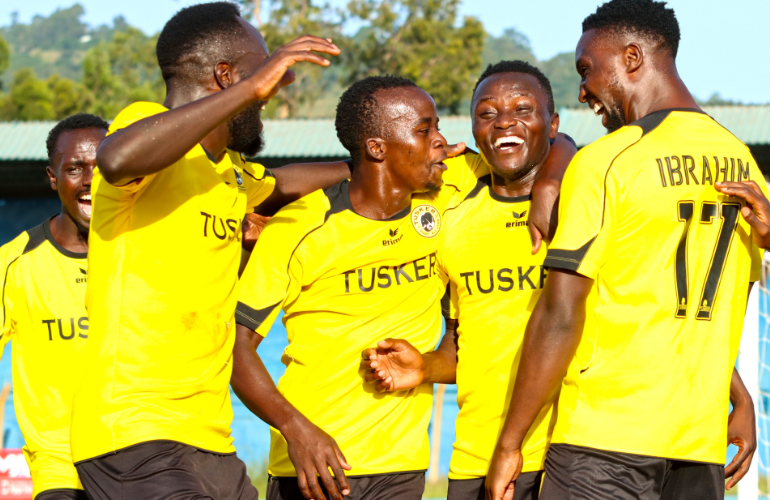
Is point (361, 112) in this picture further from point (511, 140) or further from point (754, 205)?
point (754, 205)

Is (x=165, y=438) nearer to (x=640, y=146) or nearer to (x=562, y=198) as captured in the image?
(x=562, y=198)

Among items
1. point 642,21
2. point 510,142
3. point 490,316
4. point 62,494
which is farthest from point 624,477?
point 62,494

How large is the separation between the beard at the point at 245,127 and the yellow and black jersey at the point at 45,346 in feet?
4.52

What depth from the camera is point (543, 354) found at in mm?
3416

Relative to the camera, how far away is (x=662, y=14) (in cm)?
359

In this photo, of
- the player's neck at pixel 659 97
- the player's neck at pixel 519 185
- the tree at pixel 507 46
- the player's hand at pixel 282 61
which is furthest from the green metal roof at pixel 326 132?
Result: the tree at pixel 507 46

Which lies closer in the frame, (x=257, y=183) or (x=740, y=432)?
(x=740, y=432)

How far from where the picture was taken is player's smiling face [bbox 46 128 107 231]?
15.8ft

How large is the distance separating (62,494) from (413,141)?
2.67 meters

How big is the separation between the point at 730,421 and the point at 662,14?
199 centimetres

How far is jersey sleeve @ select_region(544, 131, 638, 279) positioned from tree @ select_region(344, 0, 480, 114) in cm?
3196

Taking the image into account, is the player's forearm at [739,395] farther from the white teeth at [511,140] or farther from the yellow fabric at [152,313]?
the yellow fabric at [152,313]

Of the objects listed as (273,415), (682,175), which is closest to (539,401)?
(682,175)

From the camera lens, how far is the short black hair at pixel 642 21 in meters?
3.54
